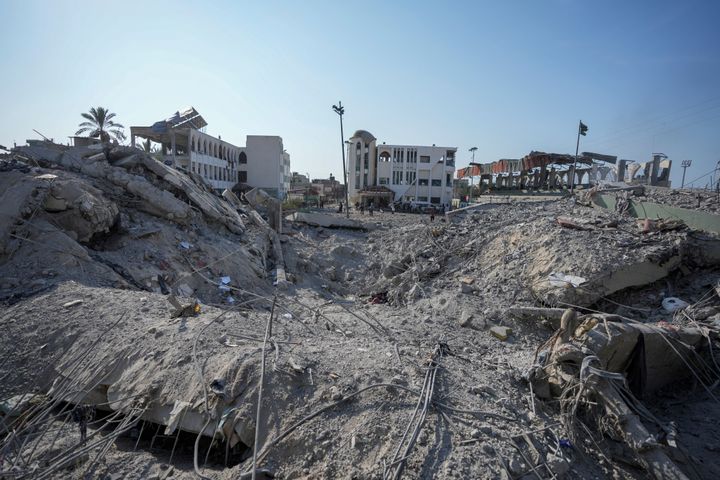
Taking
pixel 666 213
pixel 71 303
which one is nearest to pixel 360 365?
pixel 71 303

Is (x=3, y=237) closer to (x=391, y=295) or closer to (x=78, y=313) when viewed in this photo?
(x=78, y=313)

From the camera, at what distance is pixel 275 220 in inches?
624

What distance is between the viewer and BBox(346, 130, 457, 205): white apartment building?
38312mm

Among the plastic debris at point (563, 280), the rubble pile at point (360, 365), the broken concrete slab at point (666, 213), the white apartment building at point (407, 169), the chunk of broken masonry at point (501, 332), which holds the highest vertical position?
the white apartment building at point (407, 169)

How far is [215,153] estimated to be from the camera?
31.0 m

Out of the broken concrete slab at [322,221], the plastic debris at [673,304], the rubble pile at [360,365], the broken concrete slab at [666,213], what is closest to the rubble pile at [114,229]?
the rubble pile at [360,365]

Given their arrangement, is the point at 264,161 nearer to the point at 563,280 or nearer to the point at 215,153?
the point at 215,153

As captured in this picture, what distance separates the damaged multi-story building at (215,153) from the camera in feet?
83.4

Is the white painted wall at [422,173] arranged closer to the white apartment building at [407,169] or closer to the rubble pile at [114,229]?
the white apartment building at [407,169]

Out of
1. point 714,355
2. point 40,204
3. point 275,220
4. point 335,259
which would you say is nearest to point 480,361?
point 714,355

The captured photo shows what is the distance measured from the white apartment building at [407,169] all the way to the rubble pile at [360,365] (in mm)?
30565

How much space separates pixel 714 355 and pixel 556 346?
7.68ft

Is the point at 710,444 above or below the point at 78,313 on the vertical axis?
below

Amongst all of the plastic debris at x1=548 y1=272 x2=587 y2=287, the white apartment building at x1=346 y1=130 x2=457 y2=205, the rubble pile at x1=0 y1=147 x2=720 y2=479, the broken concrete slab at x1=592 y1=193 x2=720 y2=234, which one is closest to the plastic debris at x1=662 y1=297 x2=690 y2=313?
the rubble pile at x1=0 y1=147 x2=720 y2=479
